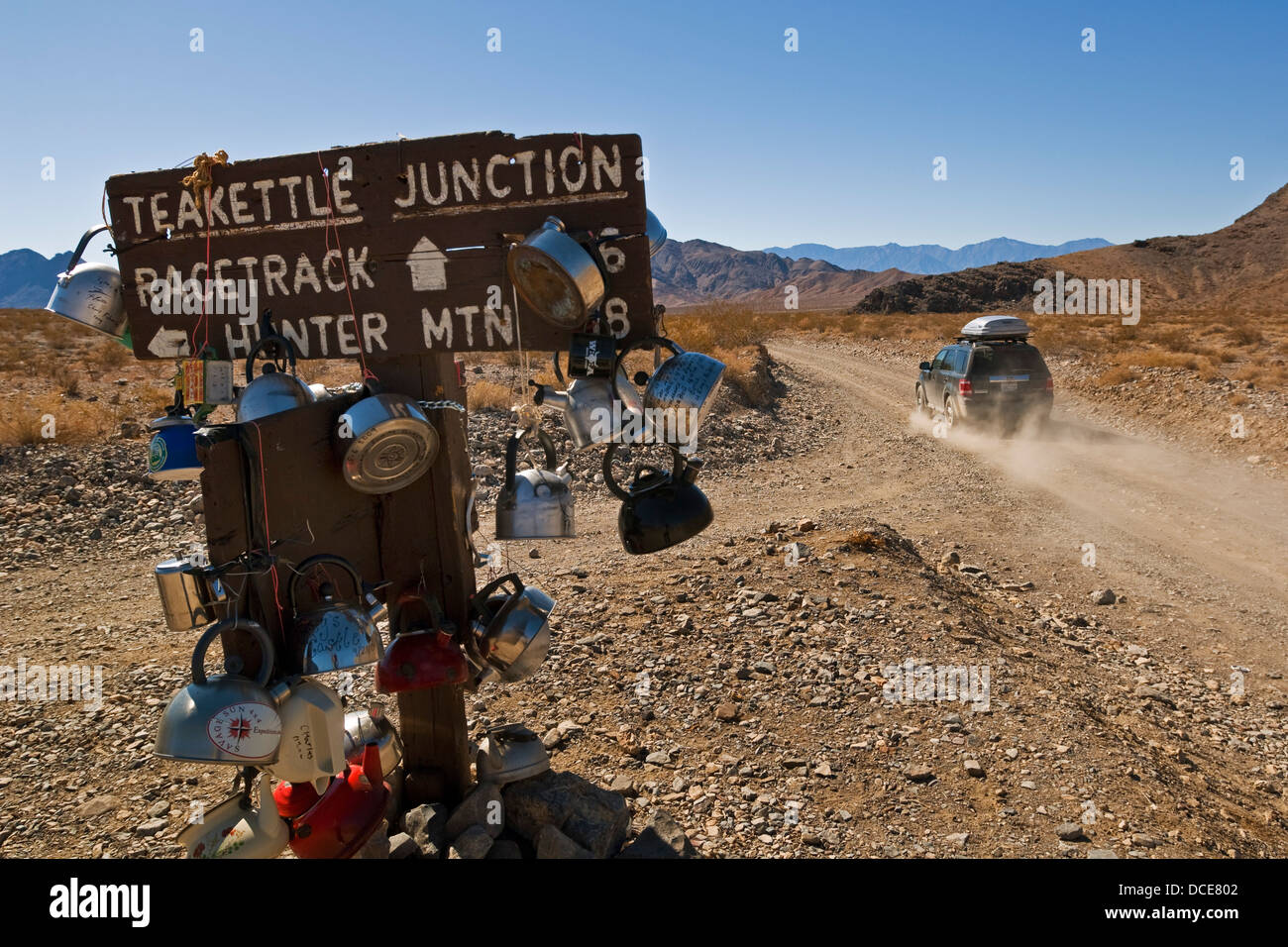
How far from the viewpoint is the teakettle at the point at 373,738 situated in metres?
2.65

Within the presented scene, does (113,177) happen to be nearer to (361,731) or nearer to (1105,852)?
(361,731)

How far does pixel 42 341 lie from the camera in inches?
1058

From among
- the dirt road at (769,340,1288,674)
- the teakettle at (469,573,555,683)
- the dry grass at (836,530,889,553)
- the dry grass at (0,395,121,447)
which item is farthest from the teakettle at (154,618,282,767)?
the dry grass at (0,395,121,447)

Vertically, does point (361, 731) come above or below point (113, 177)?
below

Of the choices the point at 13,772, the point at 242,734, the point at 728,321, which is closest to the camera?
the point at 242,734

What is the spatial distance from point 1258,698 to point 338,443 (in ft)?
17.8

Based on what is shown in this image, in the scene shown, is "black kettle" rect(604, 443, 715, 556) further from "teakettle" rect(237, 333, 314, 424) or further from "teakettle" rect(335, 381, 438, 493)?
"teakettle" rect(237, 333, 314, 424)

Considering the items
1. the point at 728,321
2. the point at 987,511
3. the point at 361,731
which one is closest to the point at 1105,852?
the point at 361,731

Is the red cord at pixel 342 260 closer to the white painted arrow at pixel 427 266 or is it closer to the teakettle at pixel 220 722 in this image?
the white painted arrow at pixel 427 266

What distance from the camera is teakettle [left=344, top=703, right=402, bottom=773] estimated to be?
265 cm

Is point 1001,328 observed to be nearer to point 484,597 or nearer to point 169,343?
point 484,597

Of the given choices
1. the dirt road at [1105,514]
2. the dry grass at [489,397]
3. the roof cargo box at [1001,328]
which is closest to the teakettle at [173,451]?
the dirt road at [1105,514]

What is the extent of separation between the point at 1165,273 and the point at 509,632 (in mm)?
97706

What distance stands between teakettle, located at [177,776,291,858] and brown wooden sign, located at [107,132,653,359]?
133cm
